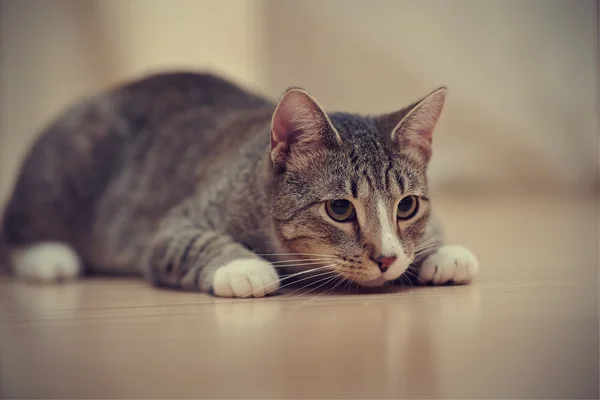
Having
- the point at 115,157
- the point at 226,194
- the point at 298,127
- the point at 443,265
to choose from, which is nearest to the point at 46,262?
the point at 115,157

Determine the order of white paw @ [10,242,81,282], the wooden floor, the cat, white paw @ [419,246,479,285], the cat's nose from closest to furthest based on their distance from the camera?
the wooden floor → the cat's nose → the cat → white paw @ [419,246,479,285] → white paw @ [10,242,81,282]

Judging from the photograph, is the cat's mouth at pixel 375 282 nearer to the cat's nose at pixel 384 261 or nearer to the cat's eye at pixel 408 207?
the cat's nose at pixel 384 261

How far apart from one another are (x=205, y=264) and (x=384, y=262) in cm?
58

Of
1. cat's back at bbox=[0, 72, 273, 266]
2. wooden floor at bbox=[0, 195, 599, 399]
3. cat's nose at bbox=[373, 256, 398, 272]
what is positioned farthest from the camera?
cat's back at bbox=[0, 72, 273, 266]

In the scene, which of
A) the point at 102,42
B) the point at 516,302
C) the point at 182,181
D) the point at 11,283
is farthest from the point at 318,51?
the point at 516,302

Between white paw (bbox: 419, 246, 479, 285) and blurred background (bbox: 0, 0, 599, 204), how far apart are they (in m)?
0.89

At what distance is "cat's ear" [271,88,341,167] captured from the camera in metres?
1.70

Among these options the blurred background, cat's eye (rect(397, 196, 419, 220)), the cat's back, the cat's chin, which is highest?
the blurred background

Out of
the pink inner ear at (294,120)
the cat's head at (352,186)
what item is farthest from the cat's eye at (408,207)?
the pink inner ear at (294,120)

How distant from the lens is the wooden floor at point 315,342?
1015 millimetres

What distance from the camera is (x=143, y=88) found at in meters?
2.79

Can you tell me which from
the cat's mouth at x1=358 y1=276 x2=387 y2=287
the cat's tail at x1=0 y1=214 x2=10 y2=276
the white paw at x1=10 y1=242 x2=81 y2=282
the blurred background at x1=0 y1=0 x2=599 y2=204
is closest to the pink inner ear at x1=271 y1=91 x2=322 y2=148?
the cat's mouth at x1=358 y1=276 x2=387 y2=287

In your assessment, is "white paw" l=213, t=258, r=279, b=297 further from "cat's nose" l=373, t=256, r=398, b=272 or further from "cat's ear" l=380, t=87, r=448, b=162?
"cat's ear" l=380, t=87, r=448, b=162

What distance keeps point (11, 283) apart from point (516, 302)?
69.8 inches
